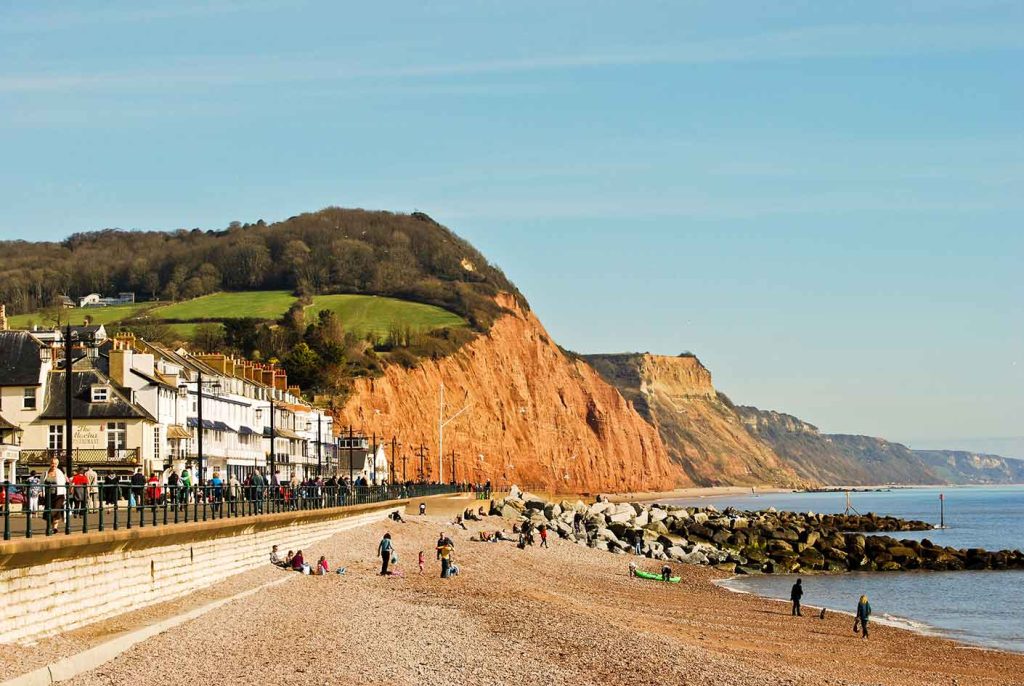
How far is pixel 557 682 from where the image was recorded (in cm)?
2462

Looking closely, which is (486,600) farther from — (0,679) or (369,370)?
(369,370)

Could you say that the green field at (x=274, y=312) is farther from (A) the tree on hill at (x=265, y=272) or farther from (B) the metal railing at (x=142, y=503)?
(B) the metal railing at (x=142, y=503)

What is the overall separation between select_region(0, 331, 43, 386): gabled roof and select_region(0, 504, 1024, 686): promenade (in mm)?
12516

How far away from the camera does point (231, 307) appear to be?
164750mm

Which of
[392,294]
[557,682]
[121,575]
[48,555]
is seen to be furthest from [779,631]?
[392,294]

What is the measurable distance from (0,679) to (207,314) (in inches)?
5684

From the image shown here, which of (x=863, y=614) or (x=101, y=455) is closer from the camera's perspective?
(x=863, y=614)

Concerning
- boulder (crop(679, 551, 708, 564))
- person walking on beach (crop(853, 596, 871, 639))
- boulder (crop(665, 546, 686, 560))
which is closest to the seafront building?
person walking on beach (crop(853, 596, 871, 639))

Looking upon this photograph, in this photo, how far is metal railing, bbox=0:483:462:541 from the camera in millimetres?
23828

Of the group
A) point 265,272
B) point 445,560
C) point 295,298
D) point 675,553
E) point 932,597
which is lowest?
point 932,597

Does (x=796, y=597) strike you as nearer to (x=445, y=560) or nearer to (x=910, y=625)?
(x=910, y=625)

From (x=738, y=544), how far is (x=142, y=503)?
59658 millimetres

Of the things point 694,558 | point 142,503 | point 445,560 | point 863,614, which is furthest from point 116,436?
point 694,558

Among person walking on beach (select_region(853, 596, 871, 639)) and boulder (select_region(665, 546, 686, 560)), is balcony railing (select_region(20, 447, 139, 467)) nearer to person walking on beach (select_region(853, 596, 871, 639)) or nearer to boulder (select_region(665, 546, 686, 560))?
person walking on beach (select_region(853, 596, 871, 639))
